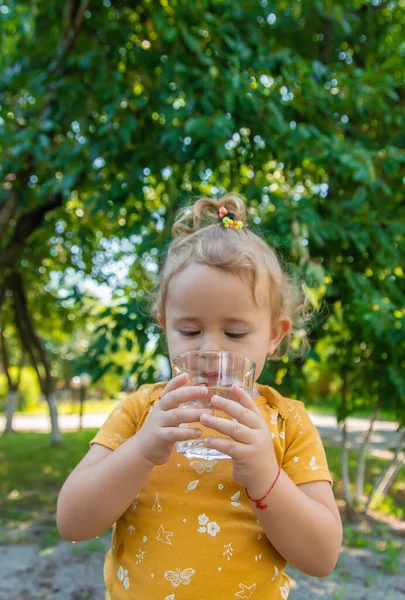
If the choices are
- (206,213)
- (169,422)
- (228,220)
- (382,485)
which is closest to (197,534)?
(169,422)

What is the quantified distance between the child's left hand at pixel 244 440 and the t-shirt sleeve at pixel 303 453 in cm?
24

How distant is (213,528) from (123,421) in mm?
380

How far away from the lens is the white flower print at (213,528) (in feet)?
4.47

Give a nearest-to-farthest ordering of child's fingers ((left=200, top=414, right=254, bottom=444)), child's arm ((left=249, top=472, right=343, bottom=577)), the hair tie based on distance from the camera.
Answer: child's fingers ((left=200, top=414, right=254, bottom=444)) < child's arm ((left=249, top=472, right=343, bottom=577)) < the hair tie

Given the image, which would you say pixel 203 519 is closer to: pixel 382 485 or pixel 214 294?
pixel 214 294

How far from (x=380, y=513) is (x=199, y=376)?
14.1 ft

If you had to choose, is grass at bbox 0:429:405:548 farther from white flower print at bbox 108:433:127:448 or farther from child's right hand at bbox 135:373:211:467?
child's right hand at bbox 135:373:211:467

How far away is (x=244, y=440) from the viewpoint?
3.77ft

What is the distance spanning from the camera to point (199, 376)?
46.4 inches

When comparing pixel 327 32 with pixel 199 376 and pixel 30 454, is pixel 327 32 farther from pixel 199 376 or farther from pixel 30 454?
pixel 30 454

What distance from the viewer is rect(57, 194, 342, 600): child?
3.94 feet

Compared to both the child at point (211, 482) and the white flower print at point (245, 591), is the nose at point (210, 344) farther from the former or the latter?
the white flower print at point (245, 591)

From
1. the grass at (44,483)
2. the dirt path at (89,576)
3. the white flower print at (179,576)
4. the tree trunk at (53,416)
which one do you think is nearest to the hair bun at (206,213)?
the white flower print at (179,576)

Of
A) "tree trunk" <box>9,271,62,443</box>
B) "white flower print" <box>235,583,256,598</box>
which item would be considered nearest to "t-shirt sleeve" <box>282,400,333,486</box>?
"white flower print" <box>235,583,256,598</box>
